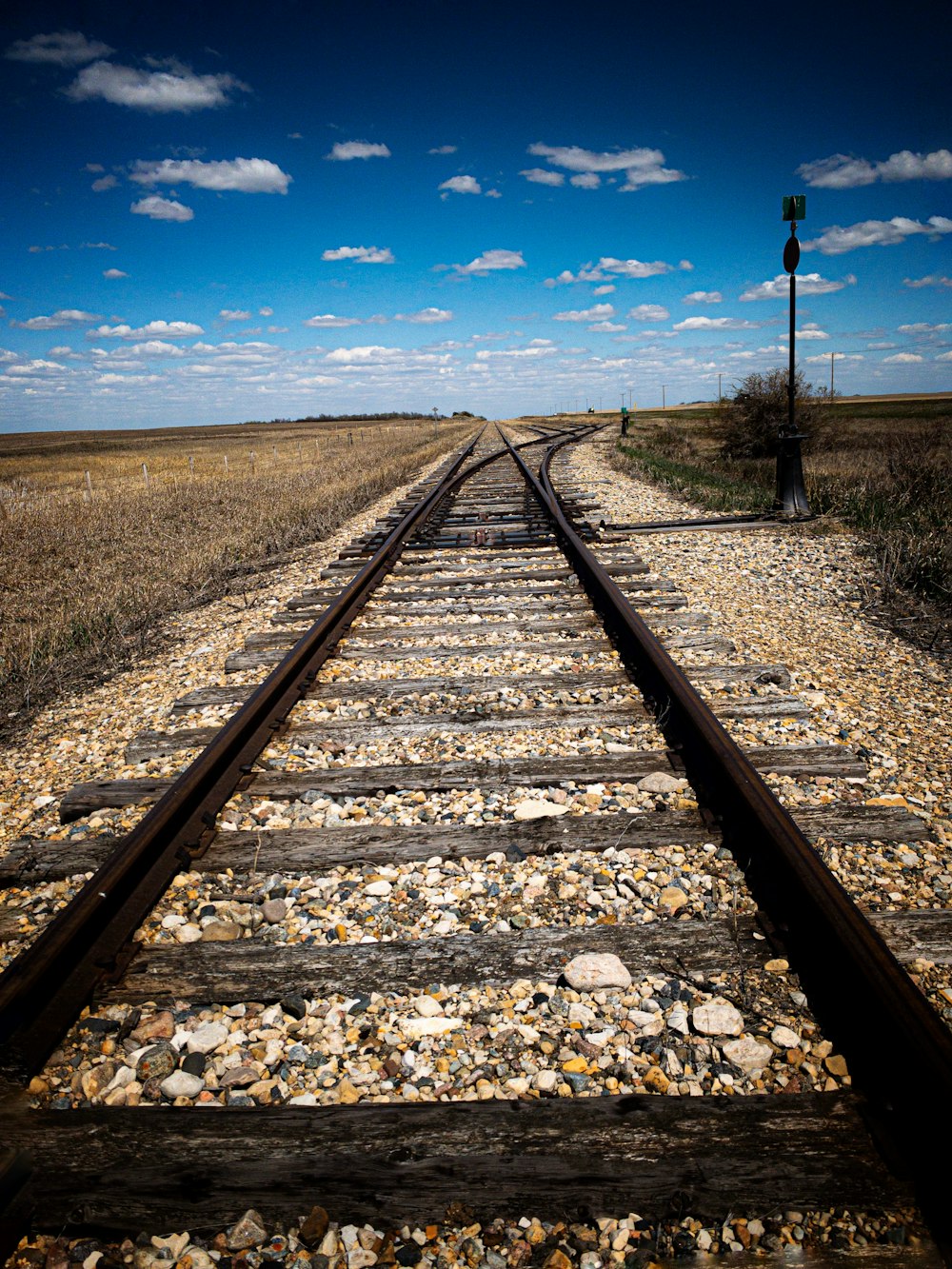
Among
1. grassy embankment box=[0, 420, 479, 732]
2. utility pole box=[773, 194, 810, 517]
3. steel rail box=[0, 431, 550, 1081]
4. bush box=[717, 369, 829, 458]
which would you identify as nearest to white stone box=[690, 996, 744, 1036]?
steel rail box=[0, 431, 550, 1081]

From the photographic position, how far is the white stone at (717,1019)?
6.02ft

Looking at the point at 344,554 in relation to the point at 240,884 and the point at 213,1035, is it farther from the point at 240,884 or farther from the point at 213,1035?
the point at 213,1035

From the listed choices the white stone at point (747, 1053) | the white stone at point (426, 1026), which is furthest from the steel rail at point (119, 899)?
the white stone at point (747, 1053)

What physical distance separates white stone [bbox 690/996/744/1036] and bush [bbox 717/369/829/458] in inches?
824

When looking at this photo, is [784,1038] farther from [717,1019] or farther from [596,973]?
[596,973]

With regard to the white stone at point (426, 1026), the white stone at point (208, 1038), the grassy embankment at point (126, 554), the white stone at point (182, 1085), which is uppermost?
the grassy embankment at point (126, 554)

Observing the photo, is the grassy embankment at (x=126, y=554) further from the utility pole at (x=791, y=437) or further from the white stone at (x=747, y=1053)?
the utility pole at (x=791, y=437)

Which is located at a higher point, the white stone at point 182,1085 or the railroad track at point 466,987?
the railroad track at point 466,987

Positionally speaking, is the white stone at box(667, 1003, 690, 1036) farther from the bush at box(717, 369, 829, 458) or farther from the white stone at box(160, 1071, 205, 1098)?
the bush at box(717, 369, 829, 458)

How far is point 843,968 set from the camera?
1.81 m

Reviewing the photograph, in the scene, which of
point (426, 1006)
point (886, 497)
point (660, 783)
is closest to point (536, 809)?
point (660, 783)

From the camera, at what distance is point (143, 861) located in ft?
8.03

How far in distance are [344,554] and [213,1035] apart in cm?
664

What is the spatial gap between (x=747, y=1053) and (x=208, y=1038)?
134 centimetres
